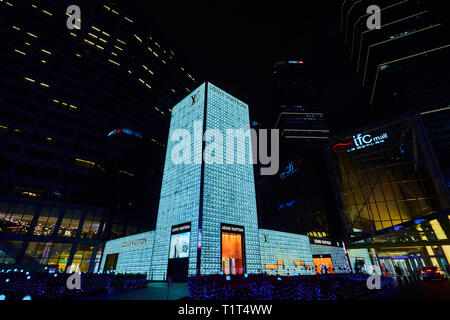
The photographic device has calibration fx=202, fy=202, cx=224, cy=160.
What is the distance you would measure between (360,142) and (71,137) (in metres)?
63.5

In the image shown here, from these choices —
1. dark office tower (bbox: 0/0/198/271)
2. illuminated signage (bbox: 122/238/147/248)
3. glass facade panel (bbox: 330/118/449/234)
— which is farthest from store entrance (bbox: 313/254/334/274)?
dark office tower (bbox: 0/0/198/271)

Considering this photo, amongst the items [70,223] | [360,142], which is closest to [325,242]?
[360,142]

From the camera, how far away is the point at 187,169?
2345cm

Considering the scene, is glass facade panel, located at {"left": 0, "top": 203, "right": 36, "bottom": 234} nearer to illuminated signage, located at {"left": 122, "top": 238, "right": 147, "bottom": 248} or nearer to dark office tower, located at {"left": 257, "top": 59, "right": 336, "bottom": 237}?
illuminated signage, located at {"left": 122, "top": 238, "right": 147, "bottom": 248}

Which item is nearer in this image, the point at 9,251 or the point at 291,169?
the point at 9,251

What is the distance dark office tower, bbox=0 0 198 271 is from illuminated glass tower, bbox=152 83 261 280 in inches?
1147

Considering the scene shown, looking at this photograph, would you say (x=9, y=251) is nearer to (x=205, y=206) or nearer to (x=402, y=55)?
(x=205, y=206)

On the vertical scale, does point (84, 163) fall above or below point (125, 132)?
below

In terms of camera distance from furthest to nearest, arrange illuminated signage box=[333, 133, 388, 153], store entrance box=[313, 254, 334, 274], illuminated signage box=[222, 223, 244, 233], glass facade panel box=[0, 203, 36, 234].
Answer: illuminated signage box=[333, 133, 388, 153]
glass facade panel box=[0, 203, 36, 234]
store entrance box=[313, 254, 334, 274]
illuminated signage box=[222, 223, 244, 233]

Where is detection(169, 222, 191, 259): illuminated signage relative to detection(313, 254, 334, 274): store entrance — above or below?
above

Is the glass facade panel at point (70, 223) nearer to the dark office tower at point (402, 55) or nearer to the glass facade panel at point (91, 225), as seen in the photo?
the glass facade panel at point (91, 225)

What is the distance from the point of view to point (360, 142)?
38.8 m

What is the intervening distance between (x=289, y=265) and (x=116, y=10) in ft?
319

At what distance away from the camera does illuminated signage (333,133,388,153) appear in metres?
37.3
